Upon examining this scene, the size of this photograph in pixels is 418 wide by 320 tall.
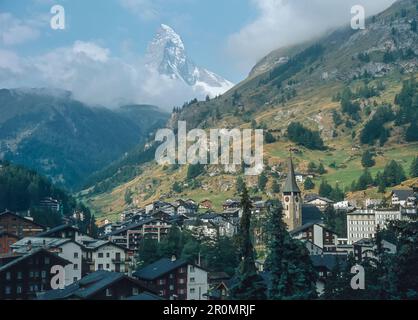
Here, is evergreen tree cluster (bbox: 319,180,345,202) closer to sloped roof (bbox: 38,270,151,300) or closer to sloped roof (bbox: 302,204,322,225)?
sloped roof (bbox: 302,204,322,225)

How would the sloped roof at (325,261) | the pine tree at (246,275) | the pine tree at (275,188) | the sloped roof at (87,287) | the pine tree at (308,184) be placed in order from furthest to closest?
the pine tree at (308,184) → the pine tree at (275,188) → the sloped roof at (325,261) → the sloped roof at (87,287) → the pine tree at (246,275)

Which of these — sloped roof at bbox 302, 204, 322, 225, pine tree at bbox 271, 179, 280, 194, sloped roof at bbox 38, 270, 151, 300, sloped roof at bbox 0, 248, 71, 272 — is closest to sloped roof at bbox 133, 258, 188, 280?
sloped roof at bbox 0, 248, 71, 272

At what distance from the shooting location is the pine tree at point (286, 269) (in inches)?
1725

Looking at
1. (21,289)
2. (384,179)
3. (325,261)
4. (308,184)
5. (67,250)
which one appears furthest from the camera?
(308,184)

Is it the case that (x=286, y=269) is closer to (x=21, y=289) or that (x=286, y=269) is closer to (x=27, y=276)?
(x=21, y=289)

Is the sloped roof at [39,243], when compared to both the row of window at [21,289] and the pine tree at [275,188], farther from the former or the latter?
the pine tree at [275,188]

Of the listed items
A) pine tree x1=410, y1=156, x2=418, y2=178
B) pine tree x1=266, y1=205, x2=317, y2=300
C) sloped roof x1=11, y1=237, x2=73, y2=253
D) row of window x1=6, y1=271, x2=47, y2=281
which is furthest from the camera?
pine tree x1=410, y1=156, x2=418, y2=178

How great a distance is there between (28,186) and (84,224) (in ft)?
57.4

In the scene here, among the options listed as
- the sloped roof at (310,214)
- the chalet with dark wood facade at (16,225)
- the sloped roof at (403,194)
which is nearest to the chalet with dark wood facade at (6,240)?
the chalet with dark wood facade at (16,225)

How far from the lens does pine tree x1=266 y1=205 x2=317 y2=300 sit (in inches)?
1725

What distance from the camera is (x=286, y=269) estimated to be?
146 feet

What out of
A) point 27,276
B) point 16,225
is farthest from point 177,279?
point 16,225

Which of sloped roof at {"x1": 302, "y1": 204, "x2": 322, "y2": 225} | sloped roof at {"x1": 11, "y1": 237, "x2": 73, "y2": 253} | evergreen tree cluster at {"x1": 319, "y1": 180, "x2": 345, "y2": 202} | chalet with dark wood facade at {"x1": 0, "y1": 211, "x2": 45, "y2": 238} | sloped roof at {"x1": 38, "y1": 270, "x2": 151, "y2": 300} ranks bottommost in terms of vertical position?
sloped roof at {"x1": 38, "y1": 270, "x2": 151, "y2": 300}
